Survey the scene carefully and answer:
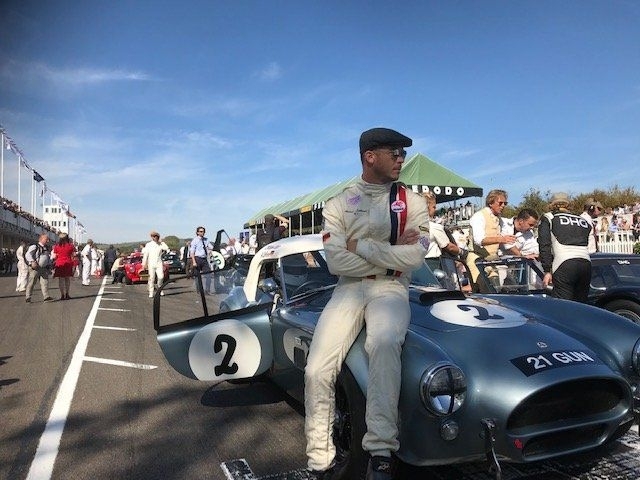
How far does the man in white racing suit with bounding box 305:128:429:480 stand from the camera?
2807 millimetres

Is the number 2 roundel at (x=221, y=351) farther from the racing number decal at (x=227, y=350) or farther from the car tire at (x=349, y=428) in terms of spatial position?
the car tire at (x=349, y=428)

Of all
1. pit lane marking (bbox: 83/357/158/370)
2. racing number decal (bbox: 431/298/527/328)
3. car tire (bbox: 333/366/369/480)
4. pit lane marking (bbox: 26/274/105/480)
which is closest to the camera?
car tire (bbox: 333/366/369/480)

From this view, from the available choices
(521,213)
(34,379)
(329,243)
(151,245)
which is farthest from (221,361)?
(151,245)

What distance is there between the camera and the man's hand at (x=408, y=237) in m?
2.95

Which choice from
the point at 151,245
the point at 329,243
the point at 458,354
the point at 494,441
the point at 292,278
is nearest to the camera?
the point at 494,441

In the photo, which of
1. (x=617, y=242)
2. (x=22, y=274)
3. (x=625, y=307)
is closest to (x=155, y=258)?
(x=22, y=274)

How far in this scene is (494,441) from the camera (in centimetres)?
250

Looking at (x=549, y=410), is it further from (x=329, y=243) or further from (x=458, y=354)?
(x=329, y=243)

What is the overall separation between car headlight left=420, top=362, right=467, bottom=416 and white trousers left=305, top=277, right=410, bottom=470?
14cm

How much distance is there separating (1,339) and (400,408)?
Result: 7552 millimetres

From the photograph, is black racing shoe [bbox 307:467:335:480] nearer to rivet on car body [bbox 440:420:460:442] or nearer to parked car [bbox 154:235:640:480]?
parked car [bbox 154:235:640:480]

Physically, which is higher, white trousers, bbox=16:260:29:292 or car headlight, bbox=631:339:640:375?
white trousers, bbox=16:260:29:292

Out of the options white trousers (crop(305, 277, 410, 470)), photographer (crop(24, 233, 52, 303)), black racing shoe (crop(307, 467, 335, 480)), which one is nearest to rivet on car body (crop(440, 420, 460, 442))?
white trousers (crop(305, 277, 410, 470))

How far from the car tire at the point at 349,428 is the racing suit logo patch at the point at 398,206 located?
2.88 feet
